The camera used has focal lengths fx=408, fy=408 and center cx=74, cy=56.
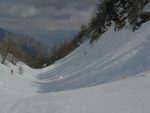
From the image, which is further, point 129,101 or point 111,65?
point 111,65

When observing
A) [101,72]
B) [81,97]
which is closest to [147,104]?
[81,97]

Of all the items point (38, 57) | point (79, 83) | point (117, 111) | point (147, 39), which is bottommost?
point (117, 111)

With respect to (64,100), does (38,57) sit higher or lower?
higher

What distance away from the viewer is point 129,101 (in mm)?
13406

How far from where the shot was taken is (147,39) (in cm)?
2938

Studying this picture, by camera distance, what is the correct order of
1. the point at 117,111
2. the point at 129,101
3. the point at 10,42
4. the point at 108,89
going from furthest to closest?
the point at 10,42 → the point at 108,89 → the point at 129,101 → the point at 117,111

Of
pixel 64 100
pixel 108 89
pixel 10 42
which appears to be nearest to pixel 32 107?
pixel 64 100

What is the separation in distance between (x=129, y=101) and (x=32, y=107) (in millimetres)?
3429

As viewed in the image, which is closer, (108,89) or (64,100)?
(64,100)

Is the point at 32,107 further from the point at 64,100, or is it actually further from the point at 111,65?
the point at 111,65

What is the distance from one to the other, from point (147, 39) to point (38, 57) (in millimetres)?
135596

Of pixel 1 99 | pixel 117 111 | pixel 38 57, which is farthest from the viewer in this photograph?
pixel 38 57

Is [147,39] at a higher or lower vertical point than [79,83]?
higher

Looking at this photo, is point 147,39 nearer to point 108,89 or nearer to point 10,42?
point 108,89
